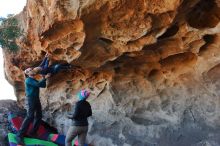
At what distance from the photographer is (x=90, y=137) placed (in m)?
9.00

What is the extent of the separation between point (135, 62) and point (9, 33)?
2.92m

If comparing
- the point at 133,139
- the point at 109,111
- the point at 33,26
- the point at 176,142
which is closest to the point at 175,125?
the point at 176,142

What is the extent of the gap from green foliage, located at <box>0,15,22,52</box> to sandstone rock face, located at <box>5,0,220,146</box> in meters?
0.17

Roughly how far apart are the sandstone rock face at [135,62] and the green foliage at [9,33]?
0.17 metres

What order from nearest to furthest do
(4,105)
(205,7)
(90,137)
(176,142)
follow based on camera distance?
(205,7) < (176,142) < (90,137) < (4,105)

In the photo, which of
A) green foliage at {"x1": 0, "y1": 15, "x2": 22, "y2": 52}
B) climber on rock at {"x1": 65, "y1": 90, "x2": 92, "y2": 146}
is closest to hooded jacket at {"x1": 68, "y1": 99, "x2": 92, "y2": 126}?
climber on rock at {"x1": 65, "y1": 90, "x2": 92, "y2": 146}

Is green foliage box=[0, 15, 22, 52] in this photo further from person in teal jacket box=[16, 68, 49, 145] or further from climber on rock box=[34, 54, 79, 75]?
person in teal jacket box=[16, 68, 49, 145]

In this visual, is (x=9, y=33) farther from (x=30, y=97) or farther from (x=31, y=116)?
(x=31, y=116)

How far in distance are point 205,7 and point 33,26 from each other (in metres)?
3.61

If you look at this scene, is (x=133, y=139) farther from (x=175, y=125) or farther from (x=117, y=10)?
(x=117, y=10)

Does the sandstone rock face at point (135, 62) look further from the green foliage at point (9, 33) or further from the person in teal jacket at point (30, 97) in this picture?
the person in teal jacket at point (30, 97)

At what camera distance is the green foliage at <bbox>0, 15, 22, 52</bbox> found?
897cm

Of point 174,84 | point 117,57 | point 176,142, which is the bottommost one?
point 176,142

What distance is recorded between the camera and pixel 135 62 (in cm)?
864
